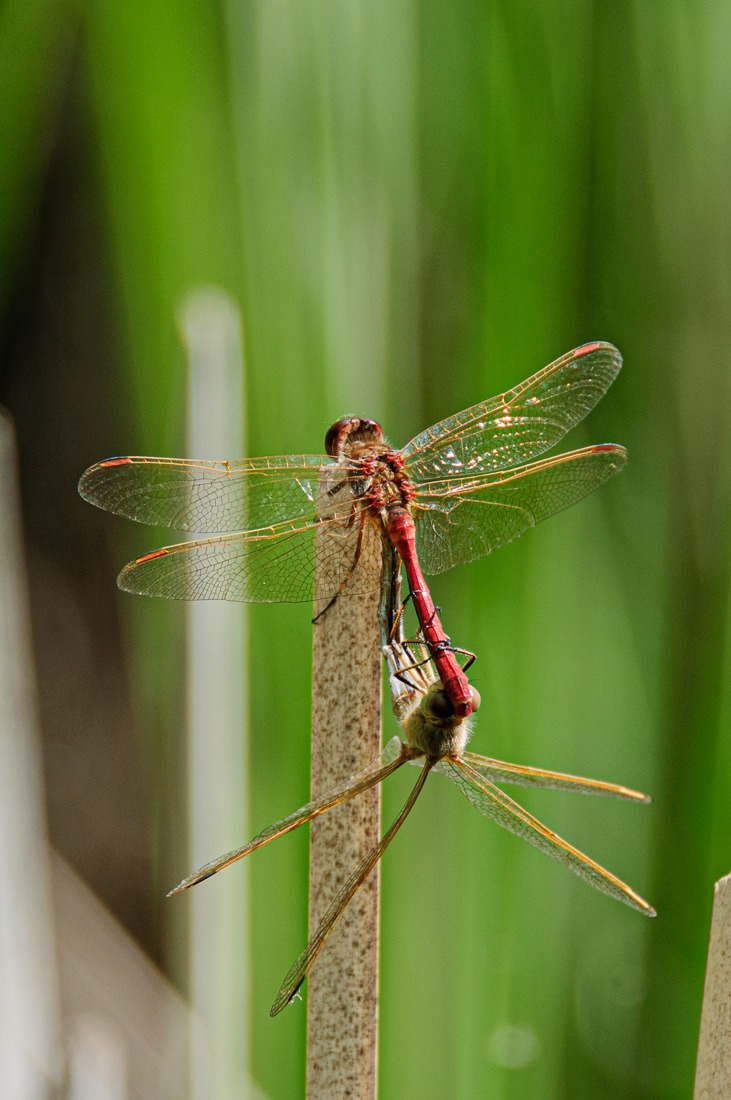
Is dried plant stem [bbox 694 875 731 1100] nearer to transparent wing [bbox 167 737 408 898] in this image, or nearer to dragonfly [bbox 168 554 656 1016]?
dragonfly [bbox 168 554 656 1016]

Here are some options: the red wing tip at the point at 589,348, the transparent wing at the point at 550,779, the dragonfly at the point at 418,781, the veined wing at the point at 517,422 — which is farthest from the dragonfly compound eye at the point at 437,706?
the red wing tip at the point at 589,348

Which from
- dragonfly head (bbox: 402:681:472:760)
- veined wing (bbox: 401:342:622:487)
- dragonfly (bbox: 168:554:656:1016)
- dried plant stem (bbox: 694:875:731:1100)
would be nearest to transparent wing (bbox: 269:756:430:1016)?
dragonfly (bbox: 168:554:656:1016)

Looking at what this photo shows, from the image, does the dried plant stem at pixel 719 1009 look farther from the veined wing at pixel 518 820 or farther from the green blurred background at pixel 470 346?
the green blurred background at pixel 470 346

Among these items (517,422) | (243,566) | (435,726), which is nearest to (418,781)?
(435,726)

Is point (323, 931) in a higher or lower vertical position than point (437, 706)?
lower

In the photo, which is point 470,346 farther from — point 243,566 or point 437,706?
point 437,706

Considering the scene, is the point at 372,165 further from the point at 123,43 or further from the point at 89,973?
the point at 89,973

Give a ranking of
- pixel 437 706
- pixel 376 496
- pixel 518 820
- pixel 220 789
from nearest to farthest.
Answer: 1. pixel 437 706
2. pixel 518 820
3. pixel 376 496
4. pixel 220 789

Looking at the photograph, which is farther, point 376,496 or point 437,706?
point 376,496
